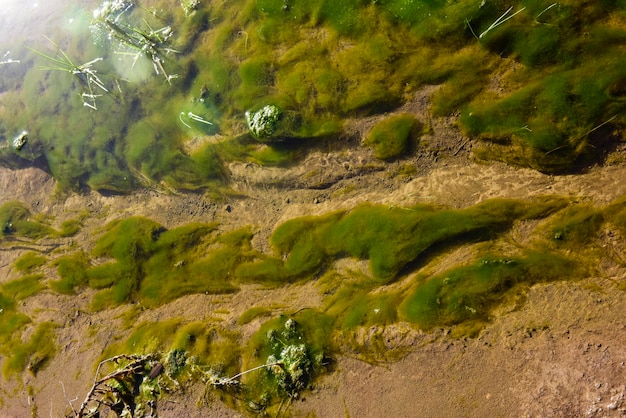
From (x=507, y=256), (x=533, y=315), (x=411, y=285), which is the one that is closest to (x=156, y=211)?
(x=411, y=285)

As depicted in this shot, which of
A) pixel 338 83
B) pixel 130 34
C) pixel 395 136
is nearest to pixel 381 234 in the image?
pixel 395 136

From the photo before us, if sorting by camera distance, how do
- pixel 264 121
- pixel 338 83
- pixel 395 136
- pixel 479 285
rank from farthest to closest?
1. pixel 264 121
2. pixel 338 83
3. pixel 395 136
4. pixel 479 285

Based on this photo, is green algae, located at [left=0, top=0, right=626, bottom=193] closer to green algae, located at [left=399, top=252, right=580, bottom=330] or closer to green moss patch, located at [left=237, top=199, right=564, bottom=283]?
green moss patch, located at [left=237, top=199, right=564, bottom=283]

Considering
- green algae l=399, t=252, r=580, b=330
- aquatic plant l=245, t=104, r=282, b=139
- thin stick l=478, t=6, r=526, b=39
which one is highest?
thin stick l=478, t=6, r=526, b=39

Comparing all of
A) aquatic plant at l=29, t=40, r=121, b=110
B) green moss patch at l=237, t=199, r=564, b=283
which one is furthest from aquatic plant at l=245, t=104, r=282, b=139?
aquatic plant at l=29, t=40, r=121, b=110

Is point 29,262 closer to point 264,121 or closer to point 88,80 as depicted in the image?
point 88,80

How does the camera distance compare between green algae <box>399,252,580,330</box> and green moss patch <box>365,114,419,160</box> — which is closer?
green algae <box>399,252,580,330</box>

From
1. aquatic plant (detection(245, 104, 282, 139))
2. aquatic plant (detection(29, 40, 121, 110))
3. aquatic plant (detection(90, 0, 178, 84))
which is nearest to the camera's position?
aquatic plant (detection(245, 104, 282, 139))

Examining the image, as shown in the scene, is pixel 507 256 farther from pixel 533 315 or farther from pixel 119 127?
pixel 119 127

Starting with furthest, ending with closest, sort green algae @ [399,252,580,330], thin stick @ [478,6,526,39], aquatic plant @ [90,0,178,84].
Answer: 1. aquatic plant @ [90,0,178,84]
2. thin stick @ [478,6,526,39]
3. green algae @ [399,252,580,330]

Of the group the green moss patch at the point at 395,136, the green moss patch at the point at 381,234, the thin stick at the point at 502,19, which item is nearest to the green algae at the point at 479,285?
the green moss patch at the point at 381,234

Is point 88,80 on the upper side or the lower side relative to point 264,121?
upper
